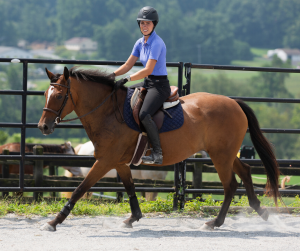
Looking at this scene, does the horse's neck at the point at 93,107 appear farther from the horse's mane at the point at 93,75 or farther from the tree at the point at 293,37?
the tree at the point at 293,37

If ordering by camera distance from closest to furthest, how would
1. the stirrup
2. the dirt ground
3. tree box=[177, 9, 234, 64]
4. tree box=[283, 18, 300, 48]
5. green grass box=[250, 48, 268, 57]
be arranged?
the dirt ground
the stirrup
tree box=[177, 9, 234, 64]
green grass box=[250, 48, 268, 57]
tree box=[283, 18, 300, 48]

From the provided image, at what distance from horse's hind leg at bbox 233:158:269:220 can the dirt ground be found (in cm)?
17

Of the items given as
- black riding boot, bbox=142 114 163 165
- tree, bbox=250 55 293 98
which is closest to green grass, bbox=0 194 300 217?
black riding boot, bbox=142 114 163 165

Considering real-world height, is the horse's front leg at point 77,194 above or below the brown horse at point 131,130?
below

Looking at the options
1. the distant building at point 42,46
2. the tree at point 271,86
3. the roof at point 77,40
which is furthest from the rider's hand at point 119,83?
the roof at point 77,40

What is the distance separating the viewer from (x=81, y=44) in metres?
137

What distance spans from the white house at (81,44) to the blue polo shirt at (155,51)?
133 meters

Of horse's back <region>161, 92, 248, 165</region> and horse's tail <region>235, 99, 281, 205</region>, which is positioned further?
horse's tail <region>235, 99, 281, 205</region>

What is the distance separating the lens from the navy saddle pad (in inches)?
177

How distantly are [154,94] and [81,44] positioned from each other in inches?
5413

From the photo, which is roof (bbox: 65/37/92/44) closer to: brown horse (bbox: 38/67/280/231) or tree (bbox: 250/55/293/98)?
tree (bbox: 250/55/293/98)

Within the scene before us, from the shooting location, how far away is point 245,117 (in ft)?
16.3

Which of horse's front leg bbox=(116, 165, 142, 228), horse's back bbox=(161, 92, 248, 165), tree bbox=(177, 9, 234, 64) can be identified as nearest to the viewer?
horse's back bbox=(161, 92, 248, 165)

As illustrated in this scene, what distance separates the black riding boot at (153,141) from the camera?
14.3 ft
